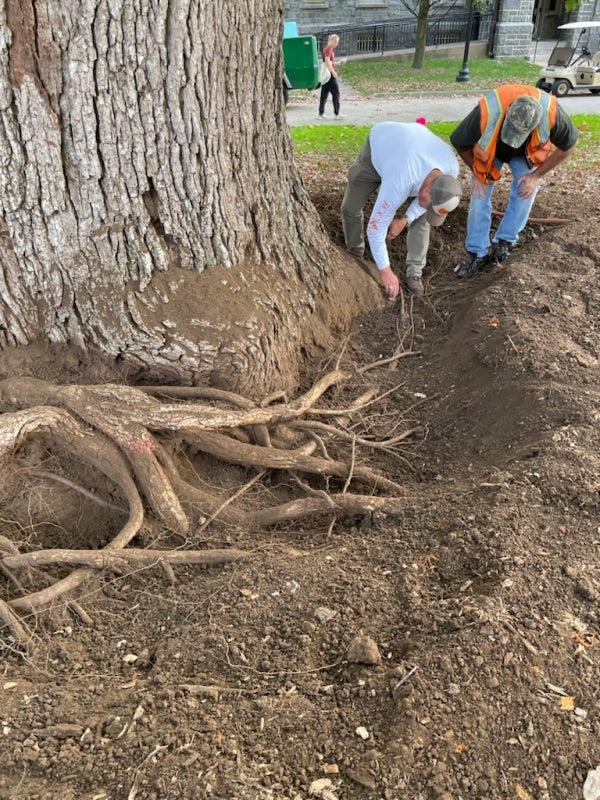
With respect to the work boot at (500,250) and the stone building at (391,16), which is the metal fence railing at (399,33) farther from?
the work boot at (500,250)

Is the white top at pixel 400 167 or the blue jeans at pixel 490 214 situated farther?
the blue jeans at pixel 490 214

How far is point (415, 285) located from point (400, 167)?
931mm

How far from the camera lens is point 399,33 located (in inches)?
912

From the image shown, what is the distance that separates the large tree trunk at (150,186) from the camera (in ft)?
8.83

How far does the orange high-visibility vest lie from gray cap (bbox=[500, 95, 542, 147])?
0.21 feet

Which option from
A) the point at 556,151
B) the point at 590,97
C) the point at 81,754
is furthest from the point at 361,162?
the point at 590,97

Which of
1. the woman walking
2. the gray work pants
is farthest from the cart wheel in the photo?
the gray work pants

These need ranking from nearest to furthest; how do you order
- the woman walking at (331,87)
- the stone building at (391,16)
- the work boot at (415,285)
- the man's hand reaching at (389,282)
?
the man's hand reaching at (389,282) → the work boot at (415,285) → the woman walking at (331,87) → the stone building at (391,16)

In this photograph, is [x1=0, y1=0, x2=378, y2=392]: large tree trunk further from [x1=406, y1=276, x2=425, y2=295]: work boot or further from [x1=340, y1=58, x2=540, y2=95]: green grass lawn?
[x1=340, y1=58, x2=540, y2=95]: green grass lawn

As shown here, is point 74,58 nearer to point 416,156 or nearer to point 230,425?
point 230,425

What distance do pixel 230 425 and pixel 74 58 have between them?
5.84ft

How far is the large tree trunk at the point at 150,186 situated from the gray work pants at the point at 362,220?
1005 mm

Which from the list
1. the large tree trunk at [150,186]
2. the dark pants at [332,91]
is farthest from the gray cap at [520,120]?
the dark pants at [332,91]

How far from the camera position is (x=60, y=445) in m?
2.99
